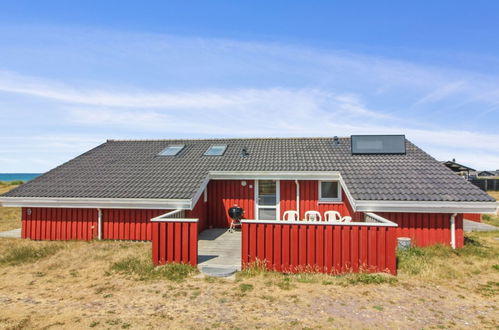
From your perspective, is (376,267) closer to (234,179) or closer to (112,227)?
(234,179)

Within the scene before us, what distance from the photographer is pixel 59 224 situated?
11.2 metres

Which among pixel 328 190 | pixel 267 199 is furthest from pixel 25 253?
pixel 328 190

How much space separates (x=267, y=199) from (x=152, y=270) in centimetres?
637

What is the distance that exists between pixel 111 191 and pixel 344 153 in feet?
34.6

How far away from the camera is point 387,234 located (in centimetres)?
698

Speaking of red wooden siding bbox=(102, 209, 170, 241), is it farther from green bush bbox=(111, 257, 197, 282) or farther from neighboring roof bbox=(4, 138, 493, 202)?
green bush bbox=(111, 257, 197, 282)

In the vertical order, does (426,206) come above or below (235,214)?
above

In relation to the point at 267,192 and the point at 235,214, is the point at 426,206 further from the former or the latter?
the point at 235,214

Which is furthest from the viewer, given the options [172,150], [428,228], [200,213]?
[172,150]

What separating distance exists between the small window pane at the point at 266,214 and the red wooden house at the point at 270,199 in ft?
0.14

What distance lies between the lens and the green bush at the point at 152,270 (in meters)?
6.99

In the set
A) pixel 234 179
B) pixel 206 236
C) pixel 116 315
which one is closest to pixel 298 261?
pixel 116 315

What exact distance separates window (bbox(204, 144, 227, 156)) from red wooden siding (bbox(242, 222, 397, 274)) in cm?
780

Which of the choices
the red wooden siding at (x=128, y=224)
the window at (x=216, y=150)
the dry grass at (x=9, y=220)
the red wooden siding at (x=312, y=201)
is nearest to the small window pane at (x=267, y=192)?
the red wooden siding at (x=312, y=201)
